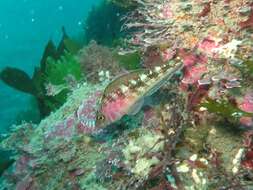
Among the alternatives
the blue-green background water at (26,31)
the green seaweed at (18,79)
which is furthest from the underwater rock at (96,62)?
the blue-green background water at (26,31)

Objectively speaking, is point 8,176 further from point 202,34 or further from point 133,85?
point 202,34

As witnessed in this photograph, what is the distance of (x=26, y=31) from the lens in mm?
37375

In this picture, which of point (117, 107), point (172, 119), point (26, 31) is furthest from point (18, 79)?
point (26, 31)

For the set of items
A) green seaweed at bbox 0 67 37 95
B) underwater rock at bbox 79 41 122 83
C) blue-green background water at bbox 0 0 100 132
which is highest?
blue-green background water at bbox 0 0 100 132

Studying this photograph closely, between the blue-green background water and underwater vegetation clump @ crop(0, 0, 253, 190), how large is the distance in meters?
4.47

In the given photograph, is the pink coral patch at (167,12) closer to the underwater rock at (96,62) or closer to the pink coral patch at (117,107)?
the pink coral patch at (117,107)

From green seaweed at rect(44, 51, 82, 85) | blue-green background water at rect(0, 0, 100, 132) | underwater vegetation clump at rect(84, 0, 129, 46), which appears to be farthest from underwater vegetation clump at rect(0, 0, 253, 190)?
underwater vegetation clump at rect(84, 0, 129, 46)

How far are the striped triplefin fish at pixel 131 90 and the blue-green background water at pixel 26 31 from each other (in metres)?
5.02

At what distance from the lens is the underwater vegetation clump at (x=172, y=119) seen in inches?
96.7

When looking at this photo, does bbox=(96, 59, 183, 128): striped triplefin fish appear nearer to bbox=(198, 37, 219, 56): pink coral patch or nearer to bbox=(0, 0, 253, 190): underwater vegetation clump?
bbox=(0, 0, 253, 190): underwater vegetation clump

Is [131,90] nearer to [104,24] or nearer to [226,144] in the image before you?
[226,144]

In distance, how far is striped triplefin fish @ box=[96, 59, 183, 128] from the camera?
2633 millimetres

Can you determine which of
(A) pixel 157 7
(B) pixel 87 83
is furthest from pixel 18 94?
(A) pixel 157 7

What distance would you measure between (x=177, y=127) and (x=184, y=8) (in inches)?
40.3
